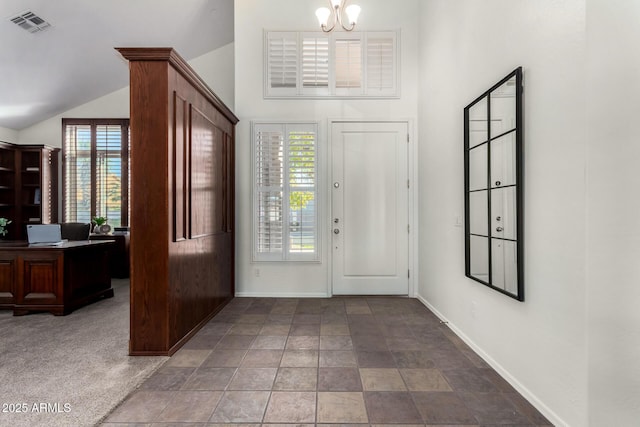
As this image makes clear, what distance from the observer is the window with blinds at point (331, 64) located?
4.38 metres

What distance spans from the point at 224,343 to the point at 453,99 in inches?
126

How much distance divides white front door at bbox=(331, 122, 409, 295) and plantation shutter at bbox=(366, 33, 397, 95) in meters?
0.50

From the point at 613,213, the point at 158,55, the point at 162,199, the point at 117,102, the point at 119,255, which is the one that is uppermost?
the point at 117,102

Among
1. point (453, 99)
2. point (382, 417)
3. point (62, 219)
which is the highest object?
point (453, 99)

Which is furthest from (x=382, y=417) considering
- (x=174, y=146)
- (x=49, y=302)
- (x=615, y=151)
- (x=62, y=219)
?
(x=62, y=219)

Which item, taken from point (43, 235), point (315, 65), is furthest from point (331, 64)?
point (43, 235)

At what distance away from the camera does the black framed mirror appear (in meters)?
2.04

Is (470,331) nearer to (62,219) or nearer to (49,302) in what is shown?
(49,302)

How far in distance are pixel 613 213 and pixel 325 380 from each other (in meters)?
1.91

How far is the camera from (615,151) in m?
1.43


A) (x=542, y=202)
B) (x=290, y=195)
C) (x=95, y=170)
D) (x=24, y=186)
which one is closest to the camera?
(x=542, y=202)

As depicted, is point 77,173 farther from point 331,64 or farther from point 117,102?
point 331,64

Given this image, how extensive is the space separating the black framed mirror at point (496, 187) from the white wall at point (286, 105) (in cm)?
186

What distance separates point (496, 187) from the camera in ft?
7.61
